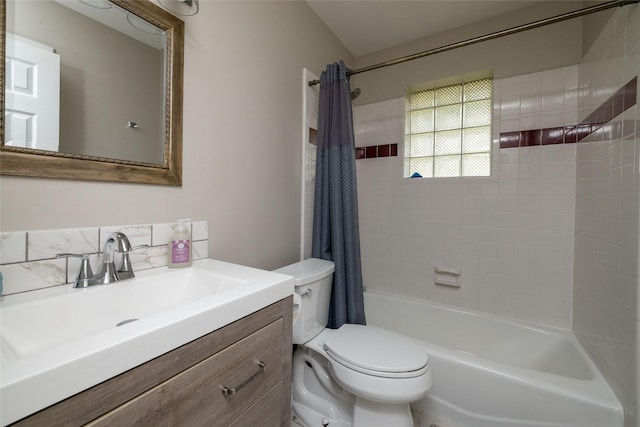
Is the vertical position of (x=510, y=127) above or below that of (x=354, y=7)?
below

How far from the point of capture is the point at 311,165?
1.82 m

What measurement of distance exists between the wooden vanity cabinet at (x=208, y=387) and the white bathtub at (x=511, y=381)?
0.85 meters

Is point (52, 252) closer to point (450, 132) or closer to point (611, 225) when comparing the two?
point (611, 225)

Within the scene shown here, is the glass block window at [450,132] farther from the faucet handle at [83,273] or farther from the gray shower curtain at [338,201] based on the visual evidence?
the faucet handle at [83,273]

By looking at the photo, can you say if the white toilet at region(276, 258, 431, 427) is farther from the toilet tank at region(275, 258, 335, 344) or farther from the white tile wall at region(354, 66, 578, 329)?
the white tile wall at region(354, 66, 578, 329)

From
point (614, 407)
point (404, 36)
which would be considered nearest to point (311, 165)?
point (404, 36)

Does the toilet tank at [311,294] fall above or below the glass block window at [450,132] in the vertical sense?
below

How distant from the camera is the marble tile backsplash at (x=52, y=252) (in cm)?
67

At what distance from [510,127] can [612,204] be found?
2.58 feet

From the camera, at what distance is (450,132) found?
6.83ft

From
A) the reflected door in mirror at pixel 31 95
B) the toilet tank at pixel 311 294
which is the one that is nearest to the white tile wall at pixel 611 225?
the toilet tank at pixel 311 294

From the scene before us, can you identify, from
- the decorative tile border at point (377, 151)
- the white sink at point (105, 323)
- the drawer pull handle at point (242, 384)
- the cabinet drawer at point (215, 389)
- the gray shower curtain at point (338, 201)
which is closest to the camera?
the white sink at point (105, 323)

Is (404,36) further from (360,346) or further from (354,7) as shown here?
(360,346)

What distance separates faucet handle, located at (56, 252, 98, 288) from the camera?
2.43 ft
